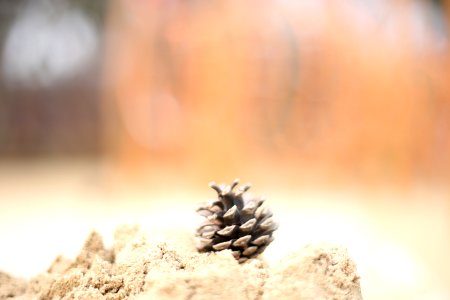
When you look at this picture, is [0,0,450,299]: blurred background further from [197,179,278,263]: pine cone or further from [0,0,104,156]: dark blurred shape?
[197,179,278,263]: pine cone

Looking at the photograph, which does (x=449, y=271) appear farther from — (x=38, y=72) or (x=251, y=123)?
(x=38, y=72)

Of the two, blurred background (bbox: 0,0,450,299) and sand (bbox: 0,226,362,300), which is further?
blurred background (bbox: 0,0,450,299)

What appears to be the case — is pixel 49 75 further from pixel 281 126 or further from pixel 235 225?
pixel 235 225

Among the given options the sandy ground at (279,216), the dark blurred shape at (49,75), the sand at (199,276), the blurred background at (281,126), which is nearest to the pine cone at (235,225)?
the sand at (199,276)

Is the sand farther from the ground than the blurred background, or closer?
closer

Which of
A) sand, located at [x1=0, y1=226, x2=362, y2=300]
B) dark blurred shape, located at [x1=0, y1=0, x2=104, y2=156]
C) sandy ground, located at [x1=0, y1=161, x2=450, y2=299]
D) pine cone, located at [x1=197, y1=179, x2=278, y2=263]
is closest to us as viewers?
sand, located at [x1=0, y1=226, x2=362, y2=300]

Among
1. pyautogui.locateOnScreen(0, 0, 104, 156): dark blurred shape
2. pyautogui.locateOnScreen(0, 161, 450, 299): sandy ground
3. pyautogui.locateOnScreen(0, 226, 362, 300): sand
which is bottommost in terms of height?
pyautogui.locateOnScreen(0, 226, 362, 300): sand

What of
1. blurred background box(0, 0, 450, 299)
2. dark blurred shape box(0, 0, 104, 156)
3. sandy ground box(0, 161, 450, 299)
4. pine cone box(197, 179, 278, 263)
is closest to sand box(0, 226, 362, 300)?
pine cone box(197, 179, 278, 263)

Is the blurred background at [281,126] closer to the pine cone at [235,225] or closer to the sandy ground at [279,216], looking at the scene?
the sandy ground at [279,216]
